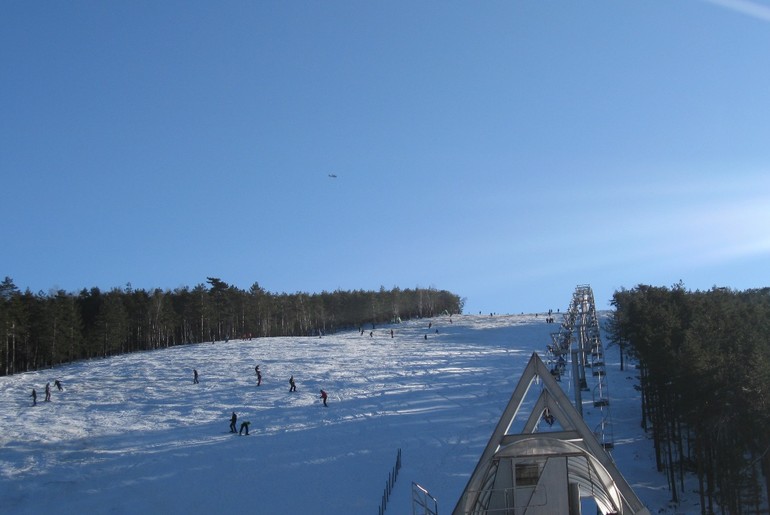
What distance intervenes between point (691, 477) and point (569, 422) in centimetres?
3169

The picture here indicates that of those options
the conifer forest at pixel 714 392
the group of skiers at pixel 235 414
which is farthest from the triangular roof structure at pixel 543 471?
the group of skiers at pixel 235 414

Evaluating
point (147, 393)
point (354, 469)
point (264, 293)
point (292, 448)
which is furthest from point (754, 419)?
point (264, 293)

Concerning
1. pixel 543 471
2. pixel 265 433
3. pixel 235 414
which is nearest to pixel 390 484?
pixel 265 433

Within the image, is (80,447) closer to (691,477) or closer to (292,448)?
(292,448)

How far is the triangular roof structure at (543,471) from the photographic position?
16312 millimetres

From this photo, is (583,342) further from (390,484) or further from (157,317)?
(157,317)

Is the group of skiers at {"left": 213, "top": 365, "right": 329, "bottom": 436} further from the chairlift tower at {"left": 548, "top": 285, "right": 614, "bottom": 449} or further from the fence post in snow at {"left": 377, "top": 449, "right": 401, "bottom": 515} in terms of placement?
the chairlift tower at {"left": 548, "top": 285, "right": 614, "bottom": 449}

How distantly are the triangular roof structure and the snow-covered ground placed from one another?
20050mm

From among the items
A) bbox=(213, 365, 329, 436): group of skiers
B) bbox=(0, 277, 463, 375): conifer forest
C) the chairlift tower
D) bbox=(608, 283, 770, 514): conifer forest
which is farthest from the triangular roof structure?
bbox=(0, 277, 463, 375): conifer forest

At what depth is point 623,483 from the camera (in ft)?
57.2

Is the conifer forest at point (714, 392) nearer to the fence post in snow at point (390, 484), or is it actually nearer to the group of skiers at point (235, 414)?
the fence post in snow at point (390, 484)

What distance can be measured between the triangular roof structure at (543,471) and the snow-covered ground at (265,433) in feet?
65.8

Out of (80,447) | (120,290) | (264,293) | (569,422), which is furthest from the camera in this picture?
(264,293)

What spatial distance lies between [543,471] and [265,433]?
118 ft
